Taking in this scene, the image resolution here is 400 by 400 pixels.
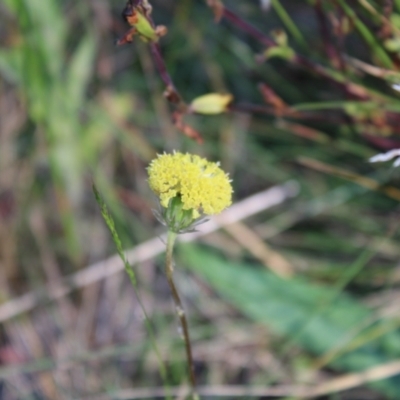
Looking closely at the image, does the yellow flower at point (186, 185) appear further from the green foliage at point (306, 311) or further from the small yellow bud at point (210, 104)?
the green foliage at point (306, 311)

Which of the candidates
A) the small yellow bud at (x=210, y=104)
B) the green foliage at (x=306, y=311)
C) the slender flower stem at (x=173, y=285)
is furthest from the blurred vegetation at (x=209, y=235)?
the slender flower stem at (x=173, y=285)

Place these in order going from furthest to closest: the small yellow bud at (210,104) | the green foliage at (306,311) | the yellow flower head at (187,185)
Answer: the green foliage at (306,311)
the small yellow bud at (210,104)
the yellow flower head at (187,185)

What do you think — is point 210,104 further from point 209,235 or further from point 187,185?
point 209,235

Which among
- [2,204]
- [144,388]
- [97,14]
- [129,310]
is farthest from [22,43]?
[144,388]

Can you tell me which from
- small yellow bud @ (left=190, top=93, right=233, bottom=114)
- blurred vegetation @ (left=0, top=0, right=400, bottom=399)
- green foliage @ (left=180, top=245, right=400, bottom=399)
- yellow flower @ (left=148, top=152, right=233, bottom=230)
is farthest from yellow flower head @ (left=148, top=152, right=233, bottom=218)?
green foliage @ (left=180, top=245, right=400, bottom=399)

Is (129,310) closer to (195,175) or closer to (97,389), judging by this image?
(97,389)

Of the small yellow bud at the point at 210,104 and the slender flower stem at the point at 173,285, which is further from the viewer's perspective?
the small yellow bud at the point at 210,104

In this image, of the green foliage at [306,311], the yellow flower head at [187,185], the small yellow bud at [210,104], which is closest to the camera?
the yellow flower head at [187,185]

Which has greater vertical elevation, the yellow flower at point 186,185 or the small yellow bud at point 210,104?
the small yellow bud at point 210,104

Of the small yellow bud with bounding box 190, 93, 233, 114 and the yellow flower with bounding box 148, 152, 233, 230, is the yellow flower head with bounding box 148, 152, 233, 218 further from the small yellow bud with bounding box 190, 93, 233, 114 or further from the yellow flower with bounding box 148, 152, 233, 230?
the small yellow bud with bounding box 190, 93, 233, 114
